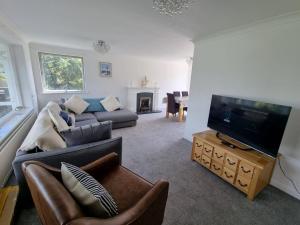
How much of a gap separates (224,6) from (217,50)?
42.9 inches

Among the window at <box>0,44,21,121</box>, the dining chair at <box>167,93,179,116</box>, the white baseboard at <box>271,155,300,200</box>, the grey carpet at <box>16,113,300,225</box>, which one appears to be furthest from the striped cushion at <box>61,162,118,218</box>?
the dining chair at <box>167,93,179,116</box>

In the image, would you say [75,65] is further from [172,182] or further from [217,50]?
[172,182]

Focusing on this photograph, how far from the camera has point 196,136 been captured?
2.46 m

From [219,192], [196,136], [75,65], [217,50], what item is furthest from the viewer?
[75,65]

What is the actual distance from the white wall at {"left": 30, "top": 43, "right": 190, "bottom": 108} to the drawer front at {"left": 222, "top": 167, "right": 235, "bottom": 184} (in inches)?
174

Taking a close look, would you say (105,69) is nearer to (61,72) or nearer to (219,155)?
(61,72)

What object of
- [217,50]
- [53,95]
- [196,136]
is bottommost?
[196,136]

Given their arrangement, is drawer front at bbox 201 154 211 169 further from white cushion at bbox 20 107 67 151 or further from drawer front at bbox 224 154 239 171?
white cushion at bbox 20 107 67 151

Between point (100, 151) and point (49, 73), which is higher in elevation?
point (49, 73)

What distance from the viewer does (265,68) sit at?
206 cm

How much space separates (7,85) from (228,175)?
4.34m

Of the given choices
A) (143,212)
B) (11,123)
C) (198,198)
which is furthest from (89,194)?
(11,123)

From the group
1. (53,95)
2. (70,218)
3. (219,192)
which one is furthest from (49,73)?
(219,192)

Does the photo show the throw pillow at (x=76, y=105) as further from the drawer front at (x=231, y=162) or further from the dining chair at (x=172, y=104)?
the drawer front at (x=231, y=162)
